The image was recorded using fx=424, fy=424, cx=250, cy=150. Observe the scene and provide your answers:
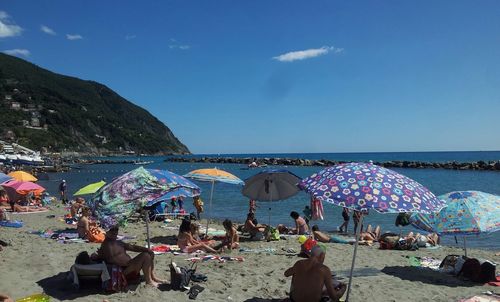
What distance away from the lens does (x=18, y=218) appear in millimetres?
17438

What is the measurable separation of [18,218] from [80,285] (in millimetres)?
12573

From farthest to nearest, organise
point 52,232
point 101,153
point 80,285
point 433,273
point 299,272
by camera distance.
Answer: point 101,153 < point 52,232 < point 433,273 < point 80,285 < point 299,272

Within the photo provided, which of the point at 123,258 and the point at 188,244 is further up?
the point at 123,258

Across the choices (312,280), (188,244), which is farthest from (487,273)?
(188,244)

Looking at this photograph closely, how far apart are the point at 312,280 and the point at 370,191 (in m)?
1.53

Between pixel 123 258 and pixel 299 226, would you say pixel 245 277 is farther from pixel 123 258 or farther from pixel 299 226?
pixel 299 226

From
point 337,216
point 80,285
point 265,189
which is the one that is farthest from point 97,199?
point 337,216

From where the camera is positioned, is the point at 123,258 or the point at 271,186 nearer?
the point at 123,258

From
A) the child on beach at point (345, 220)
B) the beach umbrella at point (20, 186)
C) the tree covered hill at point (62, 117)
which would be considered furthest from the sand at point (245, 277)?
the tree covered hill at point (62, 117)

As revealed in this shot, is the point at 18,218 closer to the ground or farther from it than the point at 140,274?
closer to the ground

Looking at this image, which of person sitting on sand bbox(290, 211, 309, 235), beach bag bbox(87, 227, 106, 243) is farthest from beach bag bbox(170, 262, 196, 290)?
person sitting on sand bbox(290, 211, 309, 235)

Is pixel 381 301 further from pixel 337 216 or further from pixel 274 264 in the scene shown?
pixel 337 216

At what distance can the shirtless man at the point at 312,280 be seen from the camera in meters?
5.92

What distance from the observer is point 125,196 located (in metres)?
7.18
